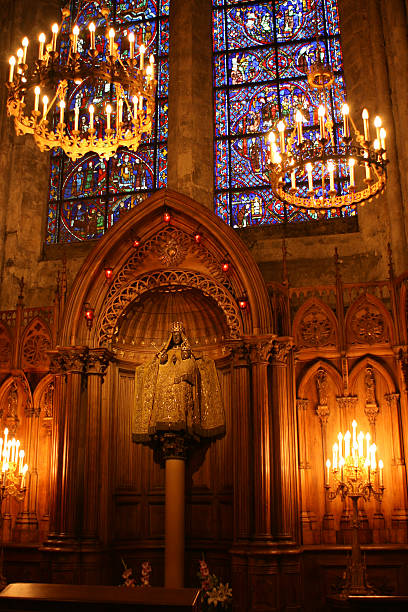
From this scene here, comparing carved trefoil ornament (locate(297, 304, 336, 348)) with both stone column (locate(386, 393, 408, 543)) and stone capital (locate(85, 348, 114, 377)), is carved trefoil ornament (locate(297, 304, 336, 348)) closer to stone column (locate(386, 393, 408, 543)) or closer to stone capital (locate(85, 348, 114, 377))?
stone column (locate(386, 393, 408, 543))

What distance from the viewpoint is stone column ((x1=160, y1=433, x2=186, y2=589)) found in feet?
33.0

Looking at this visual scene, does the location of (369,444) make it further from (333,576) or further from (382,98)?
(382,98)

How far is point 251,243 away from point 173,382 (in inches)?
138

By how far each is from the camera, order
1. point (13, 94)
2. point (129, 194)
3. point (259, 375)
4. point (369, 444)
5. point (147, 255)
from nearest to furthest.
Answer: point (13, 94), point (369, 444), point (259, 375), point (147, 255), point (129, 194)

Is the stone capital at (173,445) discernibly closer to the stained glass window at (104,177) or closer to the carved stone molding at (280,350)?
the carved stone molding at (280,350)

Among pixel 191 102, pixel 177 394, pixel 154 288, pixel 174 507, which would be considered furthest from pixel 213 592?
pixel 191 102

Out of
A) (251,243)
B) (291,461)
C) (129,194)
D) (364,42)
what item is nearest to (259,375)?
(291,461)

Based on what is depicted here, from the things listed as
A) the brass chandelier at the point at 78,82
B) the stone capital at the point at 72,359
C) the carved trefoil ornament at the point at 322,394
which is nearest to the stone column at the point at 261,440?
the carved trefoil ornament at the point at 322,394

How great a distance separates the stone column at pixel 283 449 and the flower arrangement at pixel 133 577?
1.99 meters

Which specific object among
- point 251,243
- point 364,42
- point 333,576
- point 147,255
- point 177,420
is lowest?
point 333,576

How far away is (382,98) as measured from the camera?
12.7 metres

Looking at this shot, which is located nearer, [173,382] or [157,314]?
[173,382]

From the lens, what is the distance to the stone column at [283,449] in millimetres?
9727

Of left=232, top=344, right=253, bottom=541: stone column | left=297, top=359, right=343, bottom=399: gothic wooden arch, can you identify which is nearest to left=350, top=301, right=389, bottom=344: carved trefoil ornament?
left=297, top=359, right=343, bottom=399: gothic wooden arch
